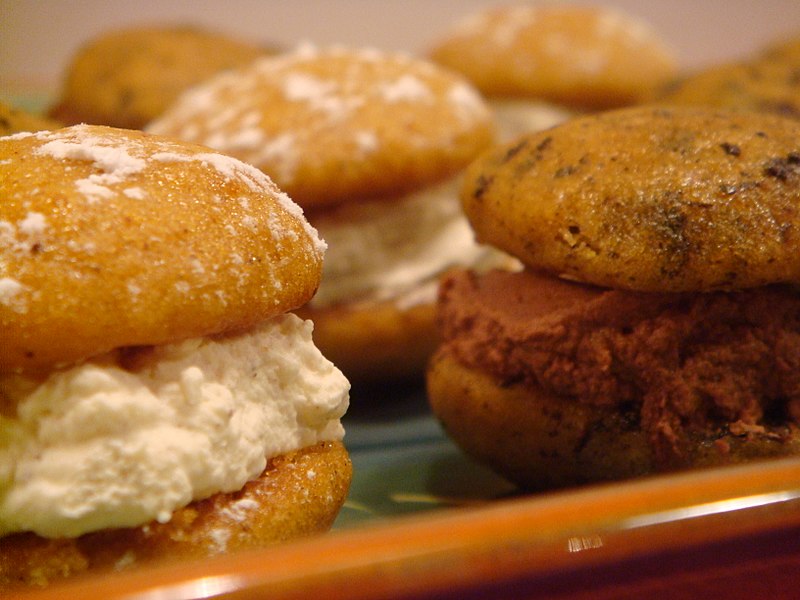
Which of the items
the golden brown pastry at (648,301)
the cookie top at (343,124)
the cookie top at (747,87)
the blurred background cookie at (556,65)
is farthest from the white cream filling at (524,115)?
the golden brown pastry at (648,301)

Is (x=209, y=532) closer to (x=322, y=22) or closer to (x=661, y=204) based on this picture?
(x=661, y=204)

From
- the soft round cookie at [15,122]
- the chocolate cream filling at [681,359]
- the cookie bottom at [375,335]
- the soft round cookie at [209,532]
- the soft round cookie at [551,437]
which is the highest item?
the soft round cookie at [15,122]

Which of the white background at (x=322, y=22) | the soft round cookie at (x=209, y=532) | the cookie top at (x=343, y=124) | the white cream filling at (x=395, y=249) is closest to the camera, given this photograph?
the soft round cookie at (x=209, y=532)

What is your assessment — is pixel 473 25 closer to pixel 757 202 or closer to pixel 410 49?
pixel 410 49

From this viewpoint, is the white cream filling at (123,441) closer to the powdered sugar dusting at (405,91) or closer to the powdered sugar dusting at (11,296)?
the powdered sugar dusting at (11,296)

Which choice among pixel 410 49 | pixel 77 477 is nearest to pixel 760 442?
pixel 77 477

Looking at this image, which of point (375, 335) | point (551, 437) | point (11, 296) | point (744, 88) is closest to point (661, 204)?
point (551, 437)
